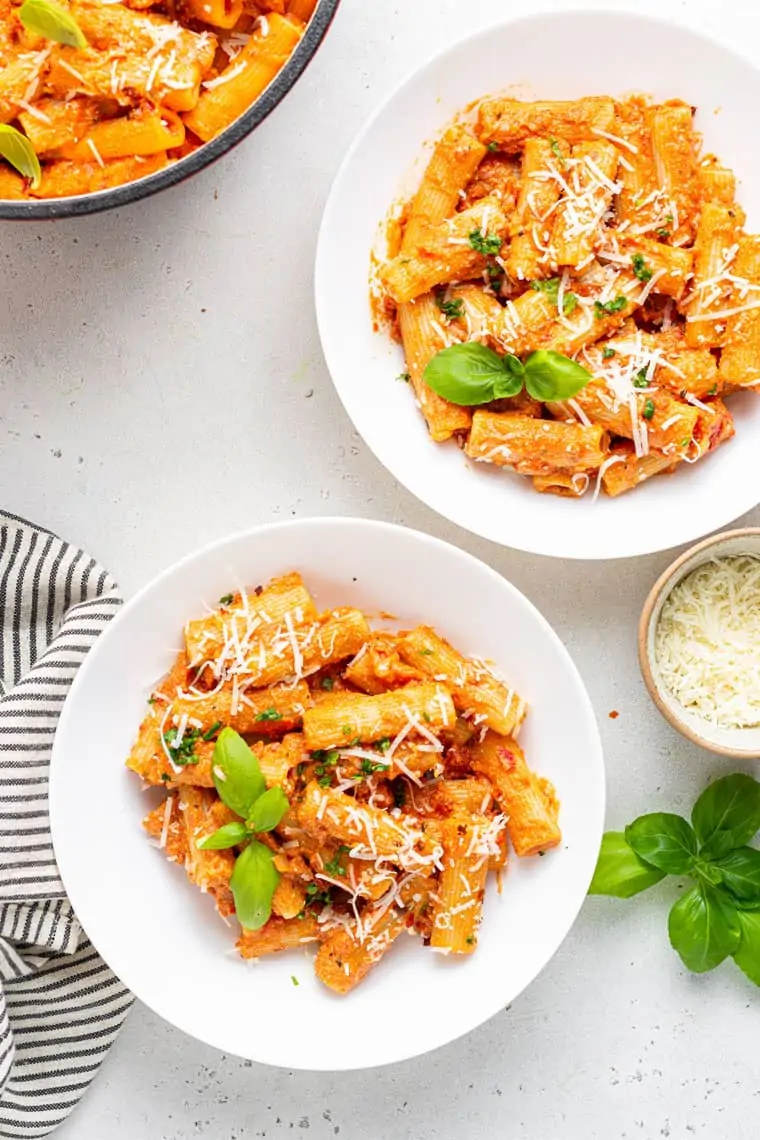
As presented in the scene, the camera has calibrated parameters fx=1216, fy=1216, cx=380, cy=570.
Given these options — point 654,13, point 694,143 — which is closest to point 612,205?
point 694,143

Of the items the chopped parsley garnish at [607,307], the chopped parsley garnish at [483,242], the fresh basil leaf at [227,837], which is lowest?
the fresh basil leaf at [227,837]

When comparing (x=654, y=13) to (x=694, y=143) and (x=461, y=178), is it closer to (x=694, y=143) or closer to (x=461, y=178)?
(x=694, y=143)

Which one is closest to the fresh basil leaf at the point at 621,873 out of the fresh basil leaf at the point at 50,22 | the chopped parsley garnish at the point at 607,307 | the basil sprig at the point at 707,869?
the basil sprig at the point at 707,869

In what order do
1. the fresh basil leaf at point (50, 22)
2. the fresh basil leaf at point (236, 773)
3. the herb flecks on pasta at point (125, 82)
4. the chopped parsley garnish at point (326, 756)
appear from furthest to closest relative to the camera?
1. the chopped parsley garnish at point (326, 756)
2. the fresh basil leaf at point (236, 773)
3. the herb flecks on pasta at point (125, 82)
4. the fresh basil leaf at point (50, 22)

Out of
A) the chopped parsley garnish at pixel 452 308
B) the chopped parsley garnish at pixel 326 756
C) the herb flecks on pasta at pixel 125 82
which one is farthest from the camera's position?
the chopped parsley garnish at pixel 452 308

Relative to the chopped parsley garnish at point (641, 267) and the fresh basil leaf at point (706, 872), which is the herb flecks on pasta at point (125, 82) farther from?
the fresh basil leaf at point (706, 872)

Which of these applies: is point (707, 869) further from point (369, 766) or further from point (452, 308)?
point (452, 308)

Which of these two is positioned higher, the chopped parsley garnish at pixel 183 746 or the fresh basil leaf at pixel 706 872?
the chopped parsley garnish at pixel 183 746

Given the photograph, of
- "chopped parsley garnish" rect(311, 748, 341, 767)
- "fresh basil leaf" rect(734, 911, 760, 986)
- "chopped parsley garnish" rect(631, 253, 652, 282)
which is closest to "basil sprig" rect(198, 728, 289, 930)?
"chopped parsley garnish" rect(311, 748, 341, 767)

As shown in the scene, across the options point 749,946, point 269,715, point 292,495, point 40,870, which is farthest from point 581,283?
point 40,870
